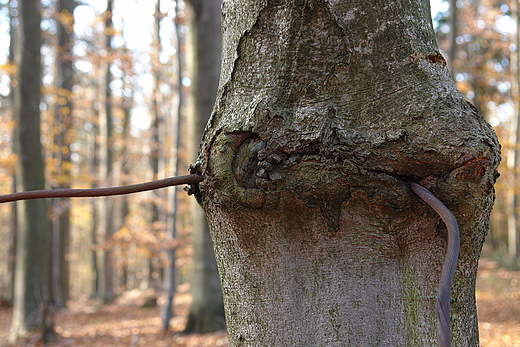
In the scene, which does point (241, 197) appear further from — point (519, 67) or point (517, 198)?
point (517, 198)

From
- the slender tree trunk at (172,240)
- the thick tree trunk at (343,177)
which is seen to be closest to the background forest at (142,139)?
the slender tree trunk at (172,240)

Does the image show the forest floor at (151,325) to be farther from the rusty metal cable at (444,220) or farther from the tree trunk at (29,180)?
the rusty metal cable at (444,220)

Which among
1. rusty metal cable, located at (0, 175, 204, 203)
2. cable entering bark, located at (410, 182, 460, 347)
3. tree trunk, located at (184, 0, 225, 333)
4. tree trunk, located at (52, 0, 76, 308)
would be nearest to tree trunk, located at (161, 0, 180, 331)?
tree trunk, located at (184, 0, 225, 333)

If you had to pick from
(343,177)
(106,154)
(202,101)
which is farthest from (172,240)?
(106,154)

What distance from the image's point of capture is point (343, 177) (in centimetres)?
96

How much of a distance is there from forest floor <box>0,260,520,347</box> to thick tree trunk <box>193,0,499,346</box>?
4386 mm

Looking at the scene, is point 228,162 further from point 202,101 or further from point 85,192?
point 202,101

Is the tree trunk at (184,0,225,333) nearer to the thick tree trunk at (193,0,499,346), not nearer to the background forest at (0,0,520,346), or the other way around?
the background forest at (0,0,520,346)

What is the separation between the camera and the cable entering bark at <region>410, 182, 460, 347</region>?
72cm

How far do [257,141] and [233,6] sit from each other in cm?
44

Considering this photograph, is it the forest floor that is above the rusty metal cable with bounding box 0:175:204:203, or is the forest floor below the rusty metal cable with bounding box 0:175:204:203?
below

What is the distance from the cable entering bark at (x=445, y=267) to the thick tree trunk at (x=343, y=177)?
7cm

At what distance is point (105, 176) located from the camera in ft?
43.2


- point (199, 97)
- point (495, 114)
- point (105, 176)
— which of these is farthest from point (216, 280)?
point (495, 114)
